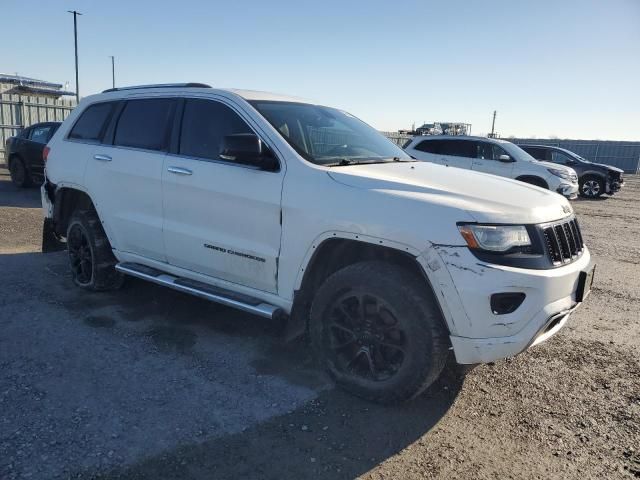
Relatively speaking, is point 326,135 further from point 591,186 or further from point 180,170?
point 591,186

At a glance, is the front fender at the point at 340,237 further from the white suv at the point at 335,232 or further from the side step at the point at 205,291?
the side step at the point at 205,291

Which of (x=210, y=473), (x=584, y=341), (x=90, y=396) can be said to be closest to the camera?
A: (x=210, y=473)

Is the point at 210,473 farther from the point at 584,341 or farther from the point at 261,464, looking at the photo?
the point at 584,341

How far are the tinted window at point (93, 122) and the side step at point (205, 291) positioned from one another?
1.37m

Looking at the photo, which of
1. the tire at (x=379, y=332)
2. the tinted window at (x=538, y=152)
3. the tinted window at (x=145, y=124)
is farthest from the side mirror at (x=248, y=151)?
the tinted window at (x=538, y=152)

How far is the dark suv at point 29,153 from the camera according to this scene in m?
12.3

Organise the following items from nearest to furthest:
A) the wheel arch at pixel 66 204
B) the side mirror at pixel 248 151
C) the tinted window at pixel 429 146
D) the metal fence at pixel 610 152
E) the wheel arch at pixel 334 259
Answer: the wheel arch at pixel 334 259 → the side mirror at pixel 248 151 → the wheel arch at pixel 66 204 → the tinted window at pixel 429 146 → the metal fence at pixel 610 152

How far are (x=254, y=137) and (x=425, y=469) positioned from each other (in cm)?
228

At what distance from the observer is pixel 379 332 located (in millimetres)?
3129

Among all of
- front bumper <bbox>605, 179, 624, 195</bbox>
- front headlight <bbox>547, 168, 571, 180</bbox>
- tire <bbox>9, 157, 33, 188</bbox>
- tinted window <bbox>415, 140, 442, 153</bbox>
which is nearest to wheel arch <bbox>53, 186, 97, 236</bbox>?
tire <bbox>9, 157, 33, 188</bbox>

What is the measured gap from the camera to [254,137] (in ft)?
11.1

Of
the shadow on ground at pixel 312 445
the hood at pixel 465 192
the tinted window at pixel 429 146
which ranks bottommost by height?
the shadow on ground at pixel 312 445

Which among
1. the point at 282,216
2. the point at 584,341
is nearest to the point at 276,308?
the point at 282,216

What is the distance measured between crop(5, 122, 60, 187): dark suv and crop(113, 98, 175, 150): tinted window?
8751 mm
